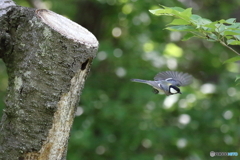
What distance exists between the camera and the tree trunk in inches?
56.4

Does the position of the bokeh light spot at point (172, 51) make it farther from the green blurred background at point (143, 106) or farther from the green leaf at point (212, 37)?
the green leaf at point (212, 37)

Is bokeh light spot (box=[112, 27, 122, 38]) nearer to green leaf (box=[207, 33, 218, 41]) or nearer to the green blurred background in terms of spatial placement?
the green blurred background

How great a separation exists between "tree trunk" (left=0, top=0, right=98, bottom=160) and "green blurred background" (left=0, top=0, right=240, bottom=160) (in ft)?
5.73

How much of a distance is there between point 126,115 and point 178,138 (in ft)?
2.00

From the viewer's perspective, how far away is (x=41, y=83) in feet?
4.73

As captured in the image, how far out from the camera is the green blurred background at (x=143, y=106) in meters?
3.36

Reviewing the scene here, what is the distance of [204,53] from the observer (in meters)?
3.98

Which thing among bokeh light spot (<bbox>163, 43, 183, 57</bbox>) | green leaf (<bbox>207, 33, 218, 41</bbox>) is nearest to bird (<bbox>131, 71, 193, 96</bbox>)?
green leaf (<bbox>207, 33, 218, 41</bbox>)

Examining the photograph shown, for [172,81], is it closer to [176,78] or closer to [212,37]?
[176,78]

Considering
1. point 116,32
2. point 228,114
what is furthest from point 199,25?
point 116,32

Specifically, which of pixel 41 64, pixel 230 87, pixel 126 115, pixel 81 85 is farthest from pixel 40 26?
pixel 230 87

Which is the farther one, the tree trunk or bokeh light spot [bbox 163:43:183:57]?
bokeh light spot [bbox 163:43:183:57]

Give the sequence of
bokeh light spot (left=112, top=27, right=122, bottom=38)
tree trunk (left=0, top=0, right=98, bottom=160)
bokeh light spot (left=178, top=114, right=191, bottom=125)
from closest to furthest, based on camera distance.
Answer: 1. tree trunk (left=0, top=0, right=98, bottom=160)
2. bokeh light spot (left=178, top=114, right=191, bottom=125)
3. bokeh light spot (left=112, top=27, right=122, bottom=38)

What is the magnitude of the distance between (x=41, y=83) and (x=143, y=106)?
205 centimetres
